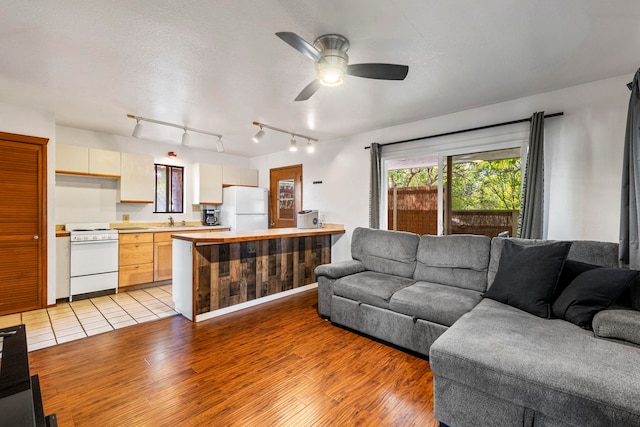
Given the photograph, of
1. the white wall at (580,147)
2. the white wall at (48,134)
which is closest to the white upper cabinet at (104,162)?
the white wall at (48,134)

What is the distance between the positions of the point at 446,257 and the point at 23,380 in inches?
119

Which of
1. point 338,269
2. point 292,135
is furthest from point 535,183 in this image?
point 292,135

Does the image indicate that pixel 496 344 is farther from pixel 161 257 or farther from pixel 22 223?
pixel 22 223

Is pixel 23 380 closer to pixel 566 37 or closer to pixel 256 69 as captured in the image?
pixel 256 69

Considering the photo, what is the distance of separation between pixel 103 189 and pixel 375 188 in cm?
429

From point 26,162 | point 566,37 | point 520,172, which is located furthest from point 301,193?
point 566,37

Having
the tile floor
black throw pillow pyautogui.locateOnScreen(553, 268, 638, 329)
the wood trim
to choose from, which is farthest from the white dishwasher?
black throw pillow pyautogui.locateOnScreen(553, 268, 638, 329)

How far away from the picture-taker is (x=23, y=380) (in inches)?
43.1

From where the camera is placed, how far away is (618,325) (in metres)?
1.58

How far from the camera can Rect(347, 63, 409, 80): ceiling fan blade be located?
1.92 m

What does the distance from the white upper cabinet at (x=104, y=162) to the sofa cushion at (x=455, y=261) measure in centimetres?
459

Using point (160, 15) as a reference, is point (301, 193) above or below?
below

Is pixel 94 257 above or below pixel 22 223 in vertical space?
below

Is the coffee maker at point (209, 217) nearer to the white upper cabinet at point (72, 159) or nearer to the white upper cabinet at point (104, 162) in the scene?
the white upper cabinet at point (104, 162)
